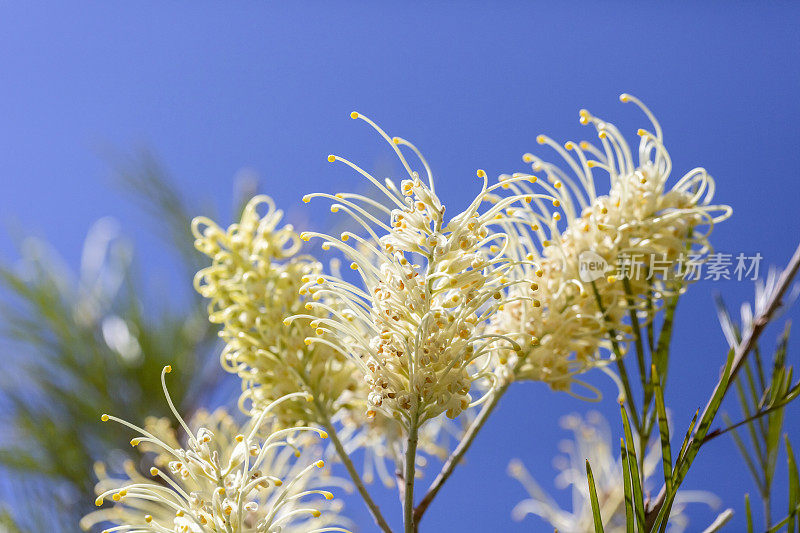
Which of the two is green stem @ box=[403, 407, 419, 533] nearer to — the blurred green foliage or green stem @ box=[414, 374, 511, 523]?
green stem @ box=[414, 374, 511, 523]

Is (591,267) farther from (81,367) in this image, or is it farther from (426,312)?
(81,367)

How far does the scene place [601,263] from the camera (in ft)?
1.55

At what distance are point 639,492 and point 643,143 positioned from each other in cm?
25

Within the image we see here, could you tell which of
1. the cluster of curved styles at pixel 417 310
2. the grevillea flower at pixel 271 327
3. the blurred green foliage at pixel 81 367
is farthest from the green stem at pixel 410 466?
the blurred green foliage at pixel 81 367

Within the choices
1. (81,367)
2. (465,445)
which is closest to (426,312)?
(465,445)

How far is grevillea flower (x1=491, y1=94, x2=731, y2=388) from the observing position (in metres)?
0.47

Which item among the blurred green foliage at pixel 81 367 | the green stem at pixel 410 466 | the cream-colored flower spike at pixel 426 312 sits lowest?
the green stem at pixel 410 466

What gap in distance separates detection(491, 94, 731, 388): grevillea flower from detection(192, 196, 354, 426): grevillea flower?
0.38 feet

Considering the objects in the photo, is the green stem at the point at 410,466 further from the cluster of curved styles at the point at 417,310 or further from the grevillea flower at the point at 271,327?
→ the grevillea flower at the point at 271,327

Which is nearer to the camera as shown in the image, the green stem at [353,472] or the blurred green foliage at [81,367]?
the green stem at [353,472]

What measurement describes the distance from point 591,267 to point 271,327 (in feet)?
0.65

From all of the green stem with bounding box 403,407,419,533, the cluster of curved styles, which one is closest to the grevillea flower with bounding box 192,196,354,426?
the cluster of curved styles

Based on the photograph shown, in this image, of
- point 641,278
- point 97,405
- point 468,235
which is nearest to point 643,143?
point 641,278

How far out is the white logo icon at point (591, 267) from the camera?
47 cm
